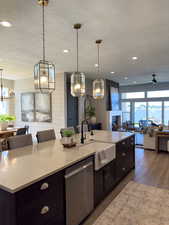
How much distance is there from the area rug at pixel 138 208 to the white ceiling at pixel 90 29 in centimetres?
295

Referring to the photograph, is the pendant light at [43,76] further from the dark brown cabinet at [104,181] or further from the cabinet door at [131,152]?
the cabinet door at [131,152]

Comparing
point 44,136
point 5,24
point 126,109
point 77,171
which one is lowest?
point 77,171

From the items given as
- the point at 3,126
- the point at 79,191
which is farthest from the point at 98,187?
the point at 3,126

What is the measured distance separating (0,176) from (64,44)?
2.84m

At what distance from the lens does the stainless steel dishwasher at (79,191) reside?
1792 millimetres

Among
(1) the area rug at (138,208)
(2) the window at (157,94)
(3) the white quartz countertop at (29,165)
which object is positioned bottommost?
(1) the area rug at (138,208)

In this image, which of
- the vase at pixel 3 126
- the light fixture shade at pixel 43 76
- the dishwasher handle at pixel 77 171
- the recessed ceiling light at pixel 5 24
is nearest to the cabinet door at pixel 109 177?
the dishwasher handle at pixel 77 171

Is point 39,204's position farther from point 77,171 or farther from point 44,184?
point 77,171

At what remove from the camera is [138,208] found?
2.36 m

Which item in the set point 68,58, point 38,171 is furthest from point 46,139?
point 68,58

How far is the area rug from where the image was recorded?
209cm

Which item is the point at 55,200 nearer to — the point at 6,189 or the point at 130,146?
the point at 6,189

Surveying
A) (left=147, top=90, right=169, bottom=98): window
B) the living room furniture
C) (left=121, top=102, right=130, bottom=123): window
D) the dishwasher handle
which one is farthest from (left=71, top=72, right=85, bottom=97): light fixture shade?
(left=121, top=102, right=130, bottom=123): window

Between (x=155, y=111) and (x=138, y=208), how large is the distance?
27.8 ft
